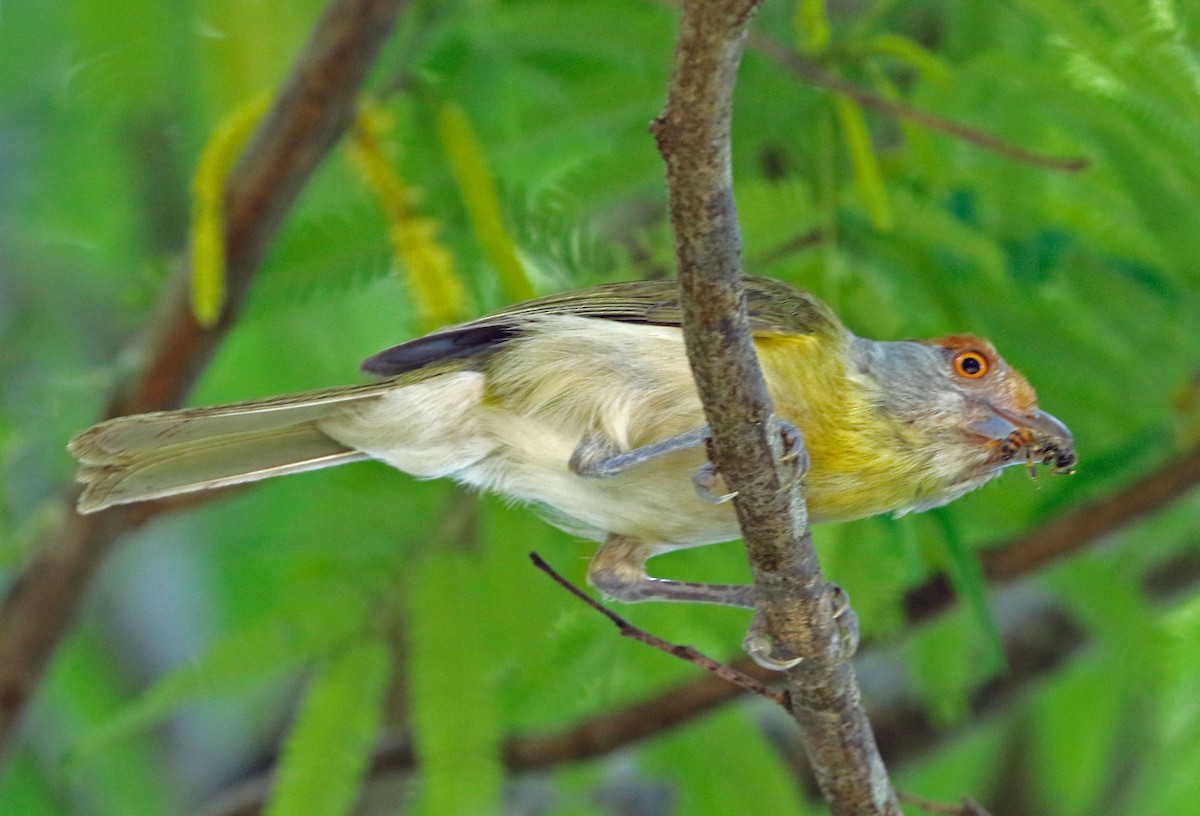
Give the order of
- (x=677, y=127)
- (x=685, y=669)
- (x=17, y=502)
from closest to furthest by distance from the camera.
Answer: (x=677, y=127) < (x=685, y=669) < (x=17, y=502)

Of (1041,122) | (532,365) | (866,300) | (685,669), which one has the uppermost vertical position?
(1041,122)

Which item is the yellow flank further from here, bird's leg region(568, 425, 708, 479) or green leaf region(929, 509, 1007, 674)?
bird's leg region(568, 425, 708, 479)

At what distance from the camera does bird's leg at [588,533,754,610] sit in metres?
3.25

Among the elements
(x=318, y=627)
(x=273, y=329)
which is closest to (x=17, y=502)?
(x=273, y=329)

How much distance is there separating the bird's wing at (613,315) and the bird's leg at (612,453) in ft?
1.00

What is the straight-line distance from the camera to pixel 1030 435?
326cm

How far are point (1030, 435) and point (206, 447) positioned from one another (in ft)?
6.52

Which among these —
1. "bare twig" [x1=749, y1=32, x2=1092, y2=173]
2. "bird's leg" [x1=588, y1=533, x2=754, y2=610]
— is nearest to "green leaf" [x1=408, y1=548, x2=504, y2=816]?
"bird's leg" [x1=588, y1=533, x2=754, y2=610]

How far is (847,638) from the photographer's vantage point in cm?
311

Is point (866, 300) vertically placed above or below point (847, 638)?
above

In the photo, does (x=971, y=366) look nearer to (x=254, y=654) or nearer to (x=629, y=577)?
(x=629, y=577)

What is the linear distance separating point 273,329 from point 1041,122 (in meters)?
2.55

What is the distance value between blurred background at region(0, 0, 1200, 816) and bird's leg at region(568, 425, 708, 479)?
36 cm

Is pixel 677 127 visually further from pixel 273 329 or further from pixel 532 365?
pixel 273 329
